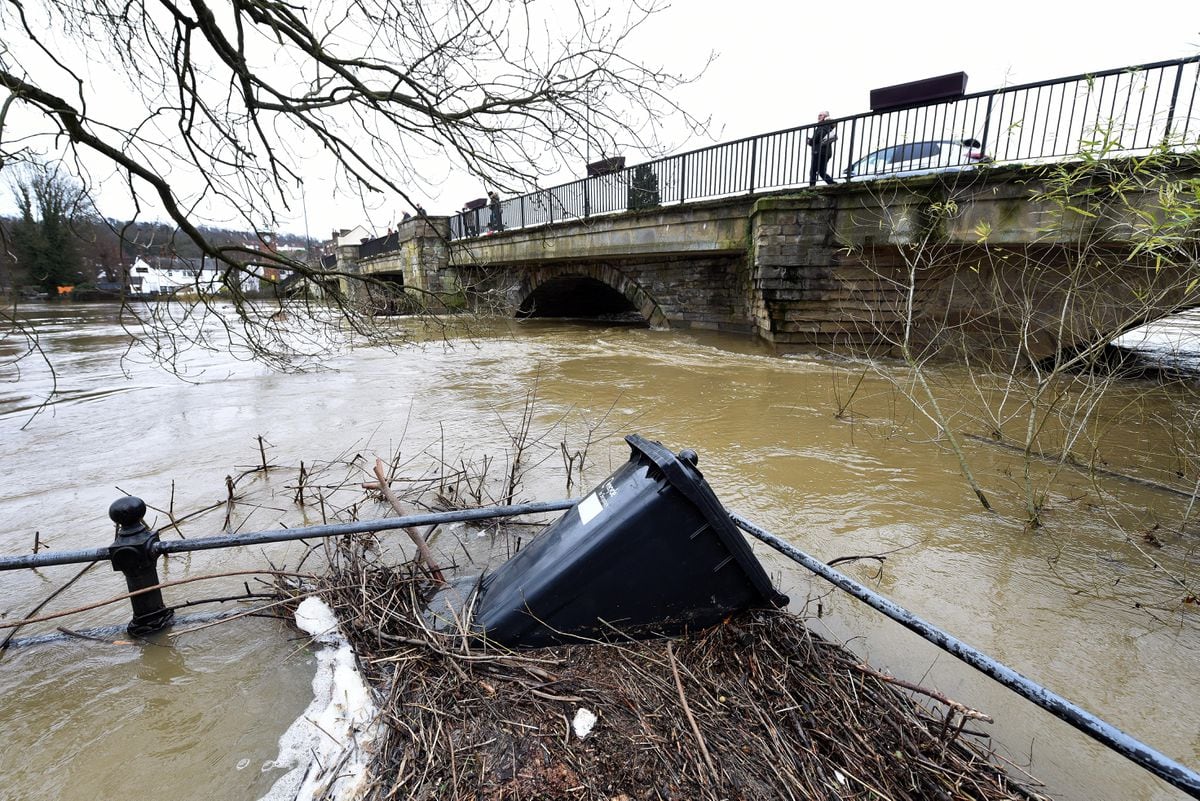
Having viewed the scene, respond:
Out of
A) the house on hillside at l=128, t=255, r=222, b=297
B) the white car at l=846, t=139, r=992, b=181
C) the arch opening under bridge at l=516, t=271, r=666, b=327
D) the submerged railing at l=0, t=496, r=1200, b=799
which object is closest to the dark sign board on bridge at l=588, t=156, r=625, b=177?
the house on hillside at l=128, t=255, r=222, b=297

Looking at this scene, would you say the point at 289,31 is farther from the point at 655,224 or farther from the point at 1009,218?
the point at 655,224

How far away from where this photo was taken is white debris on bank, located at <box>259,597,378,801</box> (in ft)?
5.06

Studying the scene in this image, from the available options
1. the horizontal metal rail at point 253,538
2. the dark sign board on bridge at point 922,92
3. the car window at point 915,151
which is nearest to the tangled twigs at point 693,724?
the horizontal metal rail at point 253,538

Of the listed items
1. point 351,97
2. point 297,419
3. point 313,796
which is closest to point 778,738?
point 313,796

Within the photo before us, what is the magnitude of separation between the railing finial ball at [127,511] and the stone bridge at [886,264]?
113 inches

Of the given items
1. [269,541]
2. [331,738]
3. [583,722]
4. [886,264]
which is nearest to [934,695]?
[583,722]

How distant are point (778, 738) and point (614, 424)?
195 inches

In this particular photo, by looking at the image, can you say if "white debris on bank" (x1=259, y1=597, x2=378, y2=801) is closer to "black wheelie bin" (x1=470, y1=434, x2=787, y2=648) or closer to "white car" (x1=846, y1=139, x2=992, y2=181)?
"black wheelie bin" (x1=470, y1=434, x2=787, y2=648)

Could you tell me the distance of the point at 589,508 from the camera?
186 centimetres

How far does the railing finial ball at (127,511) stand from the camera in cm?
194

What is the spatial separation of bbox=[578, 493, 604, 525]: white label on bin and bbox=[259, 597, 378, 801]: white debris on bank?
88 centimetres

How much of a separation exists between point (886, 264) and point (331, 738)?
10.8 m

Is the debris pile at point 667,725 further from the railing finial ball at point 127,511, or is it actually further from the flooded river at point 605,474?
the railing finial ball at point 127,511

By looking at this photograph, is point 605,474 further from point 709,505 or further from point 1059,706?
point 1059,706
